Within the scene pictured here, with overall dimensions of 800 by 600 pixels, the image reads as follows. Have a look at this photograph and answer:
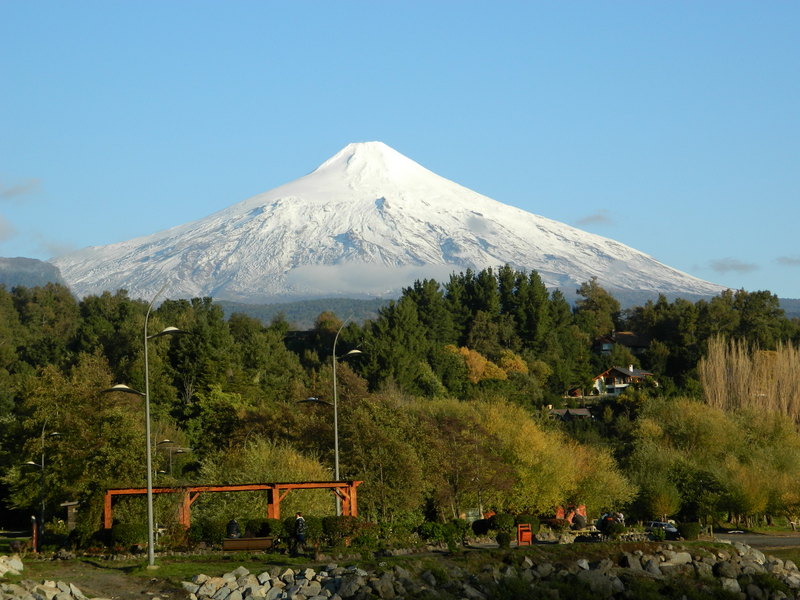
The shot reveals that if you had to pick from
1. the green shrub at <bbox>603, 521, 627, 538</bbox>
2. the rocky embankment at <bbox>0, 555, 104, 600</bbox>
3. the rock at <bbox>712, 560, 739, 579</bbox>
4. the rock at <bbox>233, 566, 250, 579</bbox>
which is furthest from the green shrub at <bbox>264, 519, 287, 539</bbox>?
the rock at <bbox>712, 560, 739, 579</bbox>

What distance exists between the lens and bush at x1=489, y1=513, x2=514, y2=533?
151 ft

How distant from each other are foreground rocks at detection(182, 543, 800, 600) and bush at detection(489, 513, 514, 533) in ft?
21.2

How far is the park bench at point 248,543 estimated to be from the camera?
3953cm

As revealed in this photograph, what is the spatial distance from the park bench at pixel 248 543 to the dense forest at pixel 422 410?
4500 mm

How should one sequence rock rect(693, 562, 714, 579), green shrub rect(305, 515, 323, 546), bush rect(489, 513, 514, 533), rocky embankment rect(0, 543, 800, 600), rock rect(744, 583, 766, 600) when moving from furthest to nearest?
bush rect(489, 513, 514, 533)
rock rect(693, 562, 714, 579)
green shrub rect(305, 515, 323, 546)
rock rect(744, 583, 766, 600)
rocky embankment rect(0, 543, 800, 600)

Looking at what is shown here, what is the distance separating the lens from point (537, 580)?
37.1 meters

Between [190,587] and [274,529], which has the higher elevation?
[274,529]

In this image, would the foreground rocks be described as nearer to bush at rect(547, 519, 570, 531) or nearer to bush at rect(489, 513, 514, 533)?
bush at rect(489, 513, 514, 533)

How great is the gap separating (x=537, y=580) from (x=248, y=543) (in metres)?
9.32

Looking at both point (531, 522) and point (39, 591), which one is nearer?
point (39, 591)

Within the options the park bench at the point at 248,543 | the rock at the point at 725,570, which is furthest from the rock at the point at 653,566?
the park bench at the point at 248,543

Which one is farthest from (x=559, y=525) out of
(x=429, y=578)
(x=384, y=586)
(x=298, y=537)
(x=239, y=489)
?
(x=384, y=586)

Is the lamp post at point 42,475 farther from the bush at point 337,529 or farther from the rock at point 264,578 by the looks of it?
the rock at point 264,578

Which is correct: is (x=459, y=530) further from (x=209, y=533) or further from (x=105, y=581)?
(x=105, y=581)
